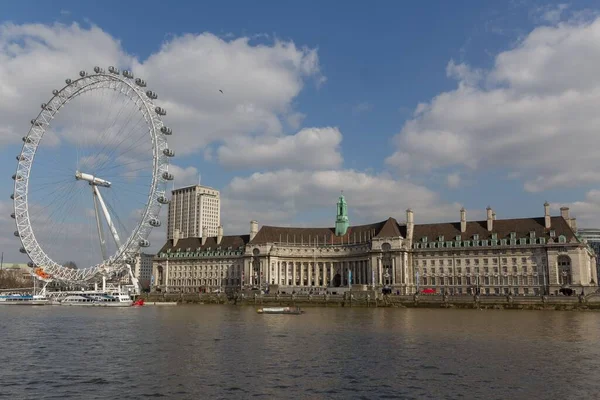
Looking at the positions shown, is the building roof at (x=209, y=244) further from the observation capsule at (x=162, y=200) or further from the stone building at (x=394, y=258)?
the observation capsule at (x=162, y=200)

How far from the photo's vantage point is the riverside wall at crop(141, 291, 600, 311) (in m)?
99.1

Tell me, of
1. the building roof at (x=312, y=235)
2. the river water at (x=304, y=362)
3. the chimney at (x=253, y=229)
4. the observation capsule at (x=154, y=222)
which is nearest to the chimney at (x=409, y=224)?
the building roof at (x=312, y=235)

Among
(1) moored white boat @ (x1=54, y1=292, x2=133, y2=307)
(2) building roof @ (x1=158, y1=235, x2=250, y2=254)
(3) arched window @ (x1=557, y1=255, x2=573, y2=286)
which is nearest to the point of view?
(3) arched window @ (x1=557, y1=255, x2=573, y2=286)

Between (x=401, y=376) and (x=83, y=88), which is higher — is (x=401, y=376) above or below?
below

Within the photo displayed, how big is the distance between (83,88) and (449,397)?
3793 inches

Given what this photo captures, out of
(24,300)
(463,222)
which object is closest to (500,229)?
(463,222)

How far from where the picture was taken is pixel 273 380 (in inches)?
1345

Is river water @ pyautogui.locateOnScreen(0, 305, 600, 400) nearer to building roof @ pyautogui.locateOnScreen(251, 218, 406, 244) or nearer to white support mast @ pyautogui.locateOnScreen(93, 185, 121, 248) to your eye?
white support mast @ pyautogui.locateOnScreen(93, 185, 121, 248)

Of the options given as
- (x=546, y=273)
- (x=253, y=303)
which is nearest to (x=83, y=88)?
(x=253, y=303)

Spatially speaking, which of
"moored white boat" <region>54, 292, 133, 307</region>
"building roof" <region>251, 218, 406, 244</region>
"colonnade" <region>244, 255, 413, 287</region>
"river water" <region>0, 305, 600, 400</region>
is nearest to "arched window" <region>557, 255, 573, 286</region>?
"colonnade" <region>244, 255, 413, 287</region>

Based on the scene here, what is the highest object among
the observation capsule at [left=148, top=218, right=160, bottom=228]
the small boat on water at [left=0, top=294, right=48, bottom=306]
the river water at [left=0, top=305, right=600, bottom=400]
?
the observation capsule at [left=148, top=218, right=160, bottom=228]

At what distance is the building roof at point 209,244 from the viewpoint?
177m

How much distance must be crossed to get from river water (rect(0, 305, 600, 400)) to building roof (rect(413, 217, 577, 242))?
68519 mm

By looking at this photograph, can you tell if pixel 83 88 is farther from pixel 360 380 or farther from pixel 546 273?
pixel 546 273
